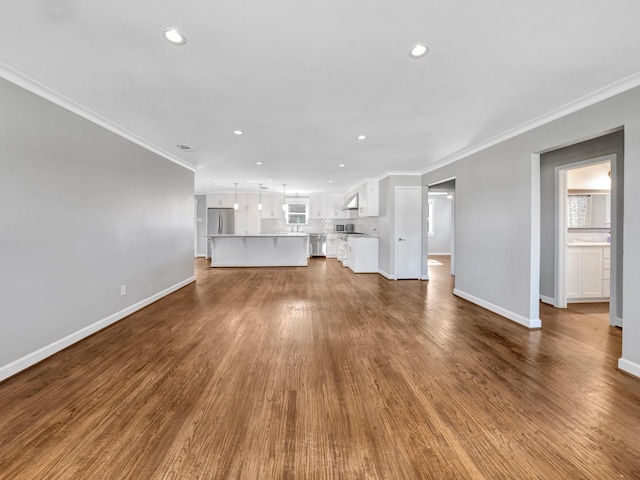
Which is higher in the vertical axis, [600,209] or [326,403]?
[600,209]

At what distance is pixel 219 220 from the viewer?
9547mm

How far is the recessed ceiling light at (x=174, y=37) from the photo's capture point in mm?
1720

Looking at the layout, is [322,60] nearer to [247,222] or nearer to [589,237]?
[589,237]

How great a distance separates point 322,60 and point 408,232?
4.74m

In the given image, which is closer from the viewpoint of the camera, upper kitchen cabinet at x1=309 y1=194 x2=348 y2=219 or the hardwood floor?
the hardwood floor

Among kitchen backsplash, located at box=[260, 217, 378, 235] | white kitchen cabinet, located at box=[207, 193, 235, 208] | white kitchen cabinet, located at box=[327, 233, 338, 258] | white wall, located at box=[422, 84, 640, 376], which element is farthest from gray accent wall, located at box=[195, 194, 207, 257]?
white wall, located at box=[422, 84, 640, 376]

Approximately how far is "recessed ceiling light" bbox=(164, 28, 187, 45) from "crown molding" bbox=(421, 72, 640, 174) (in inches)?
132

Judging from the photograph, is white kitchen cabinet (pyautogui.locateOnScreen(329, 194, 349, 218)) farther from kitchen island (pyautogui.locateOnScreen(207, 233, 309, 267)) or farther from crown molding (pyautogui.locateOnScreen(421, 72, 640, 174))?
crown molding (pyautogui.locateOnScreen(421, 72, 640, 174))

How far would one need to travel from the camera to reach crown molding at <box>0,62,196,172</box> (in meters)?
2.18

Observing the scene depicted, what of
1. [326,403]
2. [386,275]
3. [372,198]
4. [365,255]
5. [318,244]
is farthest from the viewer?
[318,244]

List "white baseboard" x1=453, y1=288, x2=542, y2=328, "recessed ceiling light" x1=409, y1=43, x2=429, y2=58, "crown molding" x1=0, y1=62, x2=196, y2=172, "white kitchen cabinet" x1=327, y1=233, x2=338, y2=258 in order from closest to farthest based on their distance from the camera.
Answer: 1. "recessed ceiling light" x1=409, y1=43, x2=429, y2=58
2. "crown molding" x1=0, y1=62, x2=196, y2=172
3. "white baseboard" x1=453, y1=288, x2=542, y2=328
4. "white kitchen cabinet" x1=327, y1=233, x2=338, y2=258

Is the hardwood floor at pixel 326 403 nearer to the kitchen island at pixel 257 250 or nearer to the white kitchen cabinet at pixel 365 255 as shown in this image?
the white kitchen cabinet at pixel 365 255

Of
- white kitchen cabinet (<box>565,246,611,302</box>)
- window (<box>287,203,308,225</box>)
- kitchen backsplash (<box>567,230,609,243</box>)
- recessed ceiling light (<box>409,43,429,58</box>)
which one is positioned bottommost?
white kitchen cabinet (<box>565,246,611,302</box>)

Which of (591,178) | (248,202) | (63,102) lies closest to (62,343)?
(63,102)
